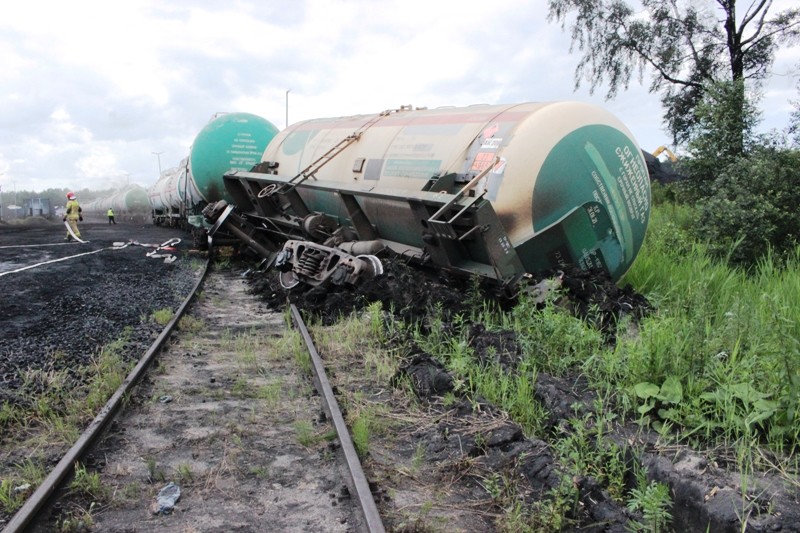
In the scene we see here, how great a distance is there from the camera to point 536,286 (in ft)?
17.8

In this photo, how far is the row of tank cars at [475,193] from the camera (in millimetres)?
5719

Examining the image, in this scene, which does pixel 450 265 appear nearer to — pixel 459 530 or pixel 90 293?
pixel 459 530

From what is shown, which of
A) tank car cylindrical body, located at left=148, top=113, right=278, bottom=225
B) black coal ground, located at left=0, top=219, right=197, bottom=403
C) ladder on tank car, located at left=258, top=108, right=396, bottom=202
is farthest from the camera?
tank car cylindrical body, located at left=148, top=113, right=278, bottom=225

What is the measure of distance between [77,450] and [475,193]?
3921 millimetres

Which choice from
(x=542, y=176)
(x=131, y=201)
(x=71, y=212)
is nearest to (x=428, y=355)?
(x=542, y=176)

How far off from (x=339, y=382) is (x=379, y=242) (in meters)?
3.03

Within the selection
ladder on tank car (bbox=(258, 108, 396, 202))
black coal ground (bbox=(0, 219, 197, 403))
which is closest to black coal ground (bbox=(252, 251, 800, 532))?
black coal ground (bbox=(0, 219, 197, 403))

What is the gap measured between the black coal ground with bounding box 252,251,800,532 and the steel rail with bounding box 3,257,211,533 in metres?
1.90

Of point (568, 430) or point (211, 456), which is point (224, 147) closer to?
point (211, 456)

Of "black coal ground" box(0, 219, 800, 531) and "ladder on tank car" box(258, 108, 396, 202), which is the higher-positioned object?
"ladder on tank car" box(258, 108, 396, 202)

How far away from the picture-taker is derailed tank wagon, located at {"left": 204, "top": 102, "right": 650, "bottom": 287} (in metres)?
5.71

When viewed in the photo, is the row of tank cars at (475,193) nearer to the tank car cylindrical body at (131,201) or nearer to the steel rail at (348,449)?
the steel rail at (348,449)

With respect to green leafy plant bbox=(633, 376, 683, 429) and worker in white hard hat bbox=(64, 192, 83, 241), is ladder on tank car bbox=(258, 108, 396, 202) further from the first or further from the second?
worker in white hard hat bbox=(64, 192, 83, 241)

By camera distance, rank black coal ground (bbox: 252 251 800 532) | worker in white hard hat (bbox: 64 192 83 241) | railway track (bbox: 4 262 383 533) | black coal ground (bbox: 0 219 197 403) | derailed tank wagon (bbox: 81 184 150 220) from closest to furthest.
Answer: black coal ground (bbox: 252 251 800 532) < railway track (bbox: 4 262 383 533) < black coal ground (bbox: 0 219 197 403) < worker in white hard hat (bbox: 64 192 83 241) < derailed tank wagon (bbox: 81 184 150 220)
